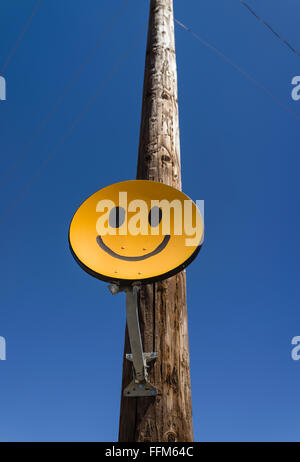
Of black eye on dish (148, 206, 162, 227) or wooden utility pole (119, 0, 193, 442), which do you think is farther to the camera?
black eye on dish (148, 206, 162, 227)

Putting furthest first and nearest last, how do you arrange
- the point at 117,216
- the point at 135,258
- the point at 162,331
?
the point at 162,331, the point at 117,216, the point at 135,258

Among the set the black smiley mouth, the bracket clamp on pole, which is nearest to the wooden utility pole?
the bracket clamp on pole

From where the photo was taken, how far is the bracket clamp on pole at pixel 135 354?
150cm

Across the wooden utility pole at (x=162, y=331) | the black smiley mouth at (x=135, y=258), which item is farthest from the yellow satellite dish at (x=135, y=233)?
the wooden utility pole at (x=162, y=331)

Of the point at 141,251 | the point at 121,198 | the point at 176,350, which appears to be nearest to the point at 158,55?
the point at 121,198

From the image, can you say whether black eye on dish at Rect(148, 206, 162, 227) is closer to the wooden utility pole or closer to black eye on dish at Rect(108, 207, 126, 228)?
black eye on dish at Rect(108, 207, 126, 228)

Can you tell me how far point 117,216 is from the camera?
173 centimetres

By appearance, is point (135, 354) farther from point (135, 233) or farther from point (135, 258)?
point (135, 233)

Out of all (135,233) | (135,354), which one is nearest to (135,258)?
(135,233)

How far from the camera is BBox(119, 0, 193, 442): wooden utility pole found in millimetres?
1632

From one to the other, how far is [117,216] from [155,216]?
170mm

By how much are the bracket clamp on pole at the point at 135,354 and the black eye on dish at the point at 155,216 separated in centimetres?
36

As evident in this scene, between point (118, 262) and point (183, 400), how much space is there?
2.28 feet
